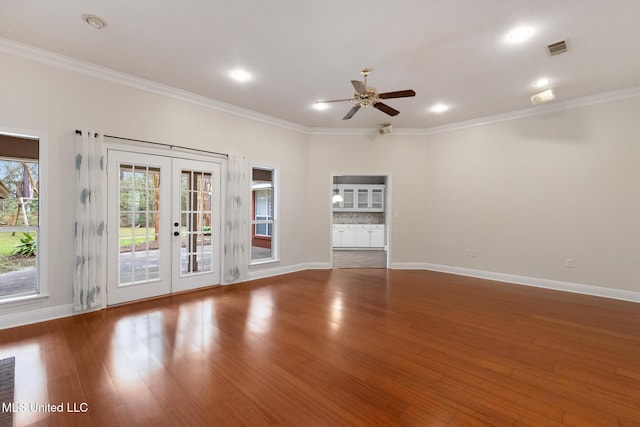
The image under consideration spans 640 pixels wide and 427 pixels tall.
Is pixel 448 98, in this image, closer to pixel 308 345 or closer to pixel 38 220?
pixel 308 345

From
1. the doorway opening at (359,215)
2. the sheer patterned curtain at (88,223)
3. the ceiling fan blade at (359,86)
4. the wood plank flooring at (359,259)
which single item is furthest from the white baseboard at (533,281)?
the sheer patterned curtain at (88,223)

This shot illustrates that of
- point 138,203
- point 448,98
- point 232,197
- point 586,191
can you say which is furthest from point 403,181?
point 138,203

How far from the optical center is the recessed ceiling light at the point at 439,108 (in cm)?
494

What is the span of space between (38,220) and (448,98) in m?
5.83

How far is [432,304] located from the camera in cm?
401

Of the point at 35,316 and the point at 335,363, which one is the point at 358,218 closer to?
the point at 335,363

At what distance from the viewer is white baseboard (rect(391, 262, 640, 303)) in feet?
14.0

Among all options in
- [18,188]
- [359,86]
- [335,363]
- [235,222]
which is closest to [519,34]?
[359,86]

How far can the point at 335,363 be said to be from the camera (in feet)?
7.93

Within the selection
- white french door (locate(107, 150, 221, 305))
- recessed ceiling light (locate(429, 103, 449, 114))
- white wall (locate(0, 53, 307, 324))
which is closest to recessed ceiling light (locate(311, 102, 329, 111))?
white wall (locate(0, 53, 307, 324))

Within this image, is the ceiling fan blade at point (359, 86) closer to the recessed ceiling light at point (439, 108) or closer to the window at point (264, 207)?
the recessed ceiling light at point (439, 108)

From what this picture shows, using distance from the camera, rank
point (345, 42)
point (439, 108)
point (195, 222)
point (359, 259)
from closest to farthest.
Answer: point (345, 42), point (195, 222), point (439, 108), point (359, 259)

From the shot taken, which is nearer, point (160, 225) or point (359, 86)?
point (359, 86)

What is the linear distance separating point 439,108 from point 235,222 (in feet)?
13.6
